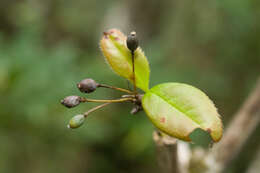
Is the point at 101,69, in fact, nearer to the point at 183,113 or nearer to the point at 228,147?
the point at 228,147

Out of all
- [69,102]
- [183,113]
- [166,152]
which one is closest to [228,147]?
[166,152]

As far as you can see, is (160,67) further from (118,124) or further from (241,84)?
(241,84)

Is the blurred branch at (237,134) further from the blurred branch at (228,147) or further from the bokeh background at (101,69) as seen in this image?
the bokeh background at (101,69)

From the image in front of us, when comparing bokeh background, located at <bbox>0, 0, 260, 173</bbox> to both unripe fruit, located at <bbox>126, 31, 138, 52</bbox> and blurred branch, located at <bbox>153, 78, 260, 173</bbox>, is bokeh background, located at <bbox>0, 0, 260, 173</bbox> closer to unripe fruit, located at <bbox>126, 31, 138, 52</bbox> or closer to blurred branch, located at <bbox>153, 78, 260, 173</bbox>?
blurred branch, located at <bbox>153, 78, 260, 173</bbox>

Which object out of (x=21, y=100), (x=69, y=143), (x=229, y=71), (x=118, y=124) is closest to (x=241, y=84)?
(x=229, y=71)

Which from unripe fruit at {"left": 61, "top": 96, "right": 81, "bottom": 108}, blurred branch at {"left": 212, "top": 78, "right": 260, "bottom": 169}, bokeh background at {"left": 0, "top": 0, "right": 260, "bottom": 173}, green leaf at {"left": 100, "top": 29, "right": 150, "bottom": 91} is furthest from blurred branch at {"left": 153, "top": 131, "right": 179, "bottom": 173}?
bokeh background at {"left": 0, "top": 0, "right": 260, "bottom": 173}

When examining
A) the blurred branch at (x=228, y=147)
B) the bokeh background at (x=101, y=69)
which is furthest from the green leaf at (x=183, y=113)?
the bokeh background at (x=101, y=69)

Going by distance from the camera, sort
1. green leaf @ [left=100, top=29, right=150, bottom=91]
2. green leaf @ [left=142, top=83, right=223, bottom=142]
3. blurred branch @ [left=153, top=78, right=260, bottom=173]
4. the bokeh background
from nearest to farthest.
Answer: green leaf @ [left=142, top=83, right=223, bottom=142] < green leaf @ [left=100, top=29, right=150, bottom=91] < blurred branch @ [left=153, top=78, right=260, bottom=173] < the bokeh background
